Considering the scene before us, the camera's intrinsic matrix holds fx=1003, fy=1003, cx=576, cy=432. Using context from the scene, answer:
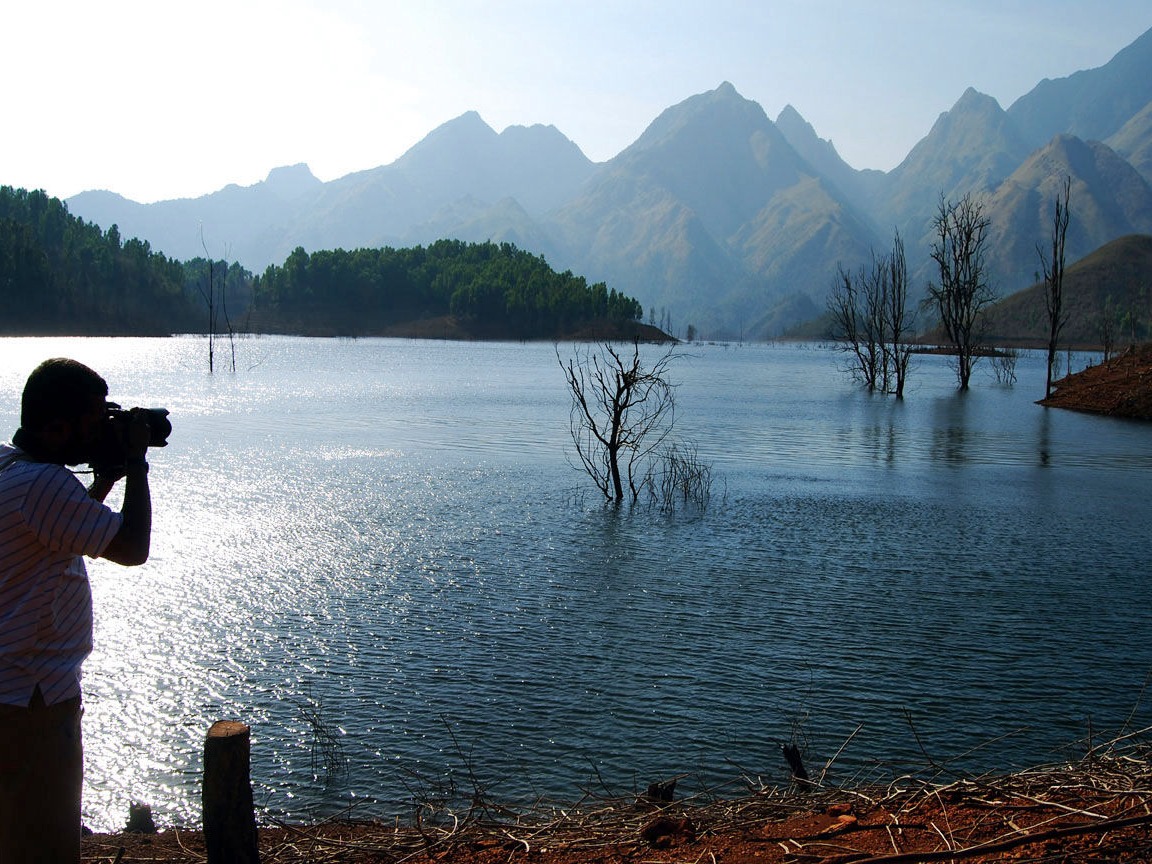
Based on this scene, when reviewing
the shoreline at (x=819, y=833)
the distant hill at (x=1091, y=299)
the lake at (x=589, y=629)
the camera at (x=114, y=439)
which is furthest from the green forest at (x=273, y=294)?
the camera at (x=114, y=439)

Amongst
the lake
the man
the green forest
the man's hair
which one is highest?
the green forest

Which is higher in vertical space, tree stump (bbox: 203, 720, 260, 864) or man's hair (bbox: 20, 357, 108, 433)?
man's hair (bbox: 20, 357, 108, 433)

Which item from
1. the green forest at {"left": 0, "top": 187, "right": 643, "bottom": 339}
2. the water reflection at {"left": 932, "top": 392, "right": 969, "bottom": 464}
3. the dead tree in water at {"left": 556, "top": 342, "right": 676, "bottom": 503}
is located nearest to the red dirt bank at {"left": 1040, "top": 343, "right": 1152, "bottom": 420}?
the water reflection at {"left": 932, "top": 392, "right": 969, "bottom": 464}

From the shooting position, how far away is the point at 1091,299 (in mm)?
177375

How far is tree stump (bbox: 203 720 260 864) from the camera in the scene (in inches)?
211

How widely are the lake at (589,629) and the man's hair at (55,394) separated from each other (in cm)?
500

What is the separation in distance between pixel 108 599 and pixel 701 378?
7485cm

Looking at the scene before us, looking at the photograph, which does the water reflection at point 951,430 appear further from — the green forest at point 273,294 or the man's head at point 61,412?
the green forest at point 273,294

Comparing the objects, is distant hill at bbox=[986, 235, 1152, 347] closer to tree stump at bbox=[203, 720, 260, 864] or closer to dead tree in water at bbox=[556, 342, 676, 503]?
dead tree in water at bbox=[556, 342, 676, 503]

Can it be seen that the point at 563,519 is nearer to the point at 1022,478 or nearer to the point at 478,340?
the point at 1022,478

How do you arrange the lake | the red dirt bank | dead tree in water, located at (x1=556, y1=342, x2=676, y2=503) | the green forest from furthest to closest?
1. the green forest
2. the red dirt bank
3. dead tree in water, located at (x1=556, y1=342, x2=676, y2=503)
4. the lake

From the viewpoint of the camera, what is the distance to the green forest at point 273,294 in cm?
13812

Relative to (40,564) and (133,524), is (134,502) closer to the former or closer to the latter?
(133,524)

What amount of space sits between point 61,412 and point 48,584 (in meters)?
0.78
